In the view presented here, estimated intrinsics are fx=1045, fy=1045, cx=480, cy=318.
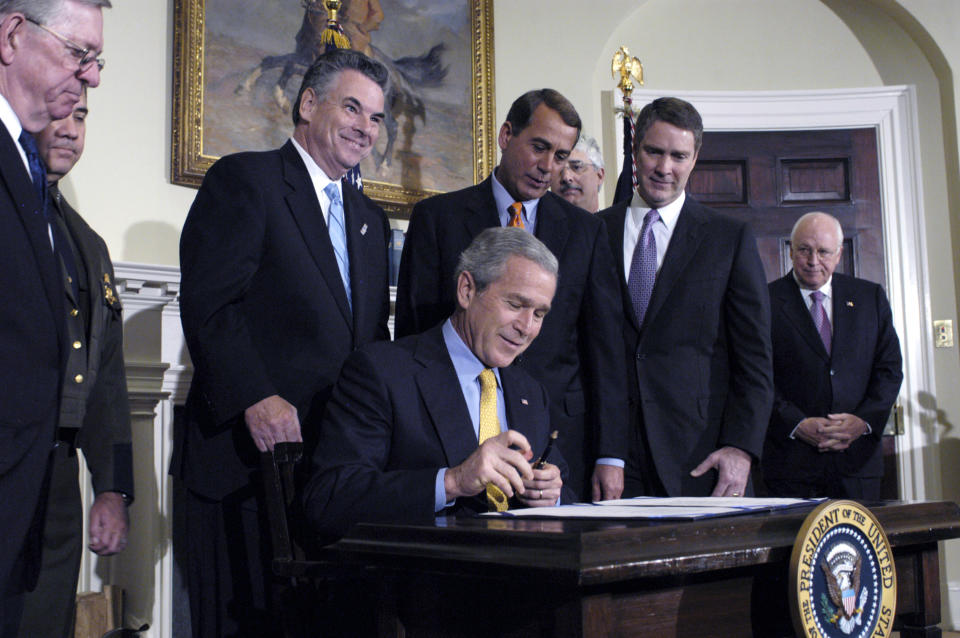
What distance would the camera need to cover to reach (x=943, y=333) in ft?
19.7

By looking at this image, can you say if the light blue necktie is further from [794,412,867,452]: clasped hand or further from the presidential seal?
[794,412,867,452]: clasped hand

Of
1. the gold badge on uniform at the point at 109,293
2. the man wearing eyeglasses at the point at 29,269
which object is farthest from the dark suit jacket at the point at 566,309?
the man wearing eyeglasses at the point at 29,269

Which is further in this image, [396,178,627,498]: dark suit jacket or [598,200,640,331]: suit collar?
[598,200,640,331]: suit collar

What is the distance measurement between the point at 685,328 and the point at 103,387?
5.11 feet

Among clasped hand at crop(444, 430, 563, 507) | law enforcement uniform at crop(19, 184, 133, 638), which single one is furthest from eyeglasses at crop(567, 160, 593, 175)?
clasped hand at crop(444, 430, 563, 507)

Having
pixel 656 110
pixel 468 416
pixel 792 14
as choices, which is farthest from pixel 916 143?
pixel 468 416

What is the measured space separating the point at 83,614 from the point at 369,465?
6.32 feet

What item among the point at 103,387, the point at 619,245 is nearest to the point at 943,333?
the point at 619,245

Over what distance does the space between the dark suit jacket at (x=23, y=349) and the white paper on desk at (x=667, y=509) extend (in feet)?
2.45

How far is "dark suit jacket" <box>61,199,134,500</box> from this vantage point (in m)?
2.14

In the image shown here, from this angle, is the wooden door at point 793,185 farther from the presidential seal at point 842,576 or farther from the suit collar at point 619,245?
the presidential seal at point 842,576

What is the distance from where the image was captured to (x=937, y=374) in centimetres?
600

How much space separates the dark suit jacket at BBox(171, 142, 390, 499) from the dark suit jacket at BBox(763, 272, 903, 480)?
7.22 feet

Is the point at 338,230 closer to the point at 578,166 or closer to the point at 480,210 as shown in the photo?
the point at 480,210
